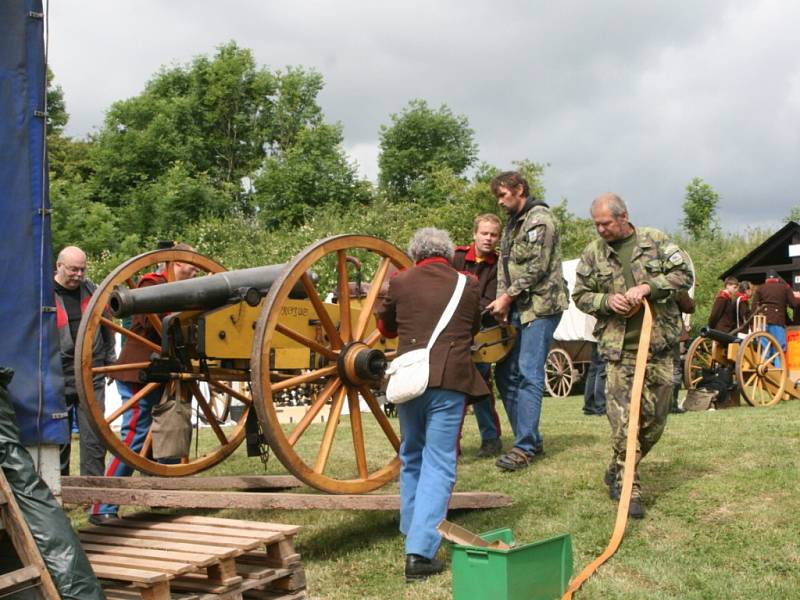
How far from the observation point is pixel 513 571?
3.89m

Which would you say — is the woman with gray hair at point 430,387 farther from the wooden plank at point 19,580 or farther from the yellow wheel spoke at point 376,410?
the wooden plank at point 19,580

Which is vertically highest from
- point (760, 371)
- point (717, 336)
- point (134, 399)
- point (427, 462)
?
point (717, 336)

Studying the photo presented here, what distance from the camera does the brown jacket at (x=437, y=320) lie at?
4883mm

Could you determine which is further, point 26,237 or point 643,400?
point 643,400

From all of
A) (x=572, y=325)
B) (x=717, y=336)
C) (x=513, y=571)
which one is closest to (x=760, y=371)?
(x=717, y=336)

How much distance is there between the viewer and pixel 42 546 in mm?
3699

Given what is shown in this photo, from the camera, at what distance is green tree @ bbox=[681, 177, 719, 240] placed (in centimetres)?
3784

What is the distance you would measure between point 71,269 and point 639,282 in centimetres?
407

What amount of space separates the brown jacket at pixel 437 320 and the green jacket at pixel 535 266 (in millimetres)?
1802

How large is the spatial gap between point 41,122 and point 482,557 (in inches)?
107

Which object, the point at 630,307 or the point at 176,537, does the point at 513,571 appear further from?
the point at 630,307

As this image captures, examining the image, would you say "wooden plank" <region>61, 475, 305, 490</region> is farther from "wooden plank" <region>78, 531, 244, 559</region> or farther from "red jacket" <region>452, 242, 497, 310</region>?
"red jacket" <region>452, 242, 497, 310</region>

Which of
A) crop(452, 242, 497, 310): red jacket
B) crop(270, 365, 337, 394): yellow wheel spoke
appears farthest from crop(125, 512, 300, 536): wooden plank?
crop(452, 242, 497, 310): red jacket

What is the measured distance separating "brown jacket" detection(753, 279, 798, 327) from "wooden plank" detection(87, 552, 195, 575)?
12.3 meters
